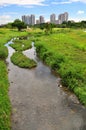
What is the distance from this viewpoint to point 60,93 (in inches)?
856

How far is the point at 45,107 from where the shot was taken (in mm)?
18312

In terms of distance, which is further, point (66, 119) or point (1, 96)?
point (1, 96)

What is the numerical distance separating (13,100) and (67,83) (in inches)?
231

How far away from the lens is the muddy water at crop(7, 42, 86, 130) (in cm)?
1565

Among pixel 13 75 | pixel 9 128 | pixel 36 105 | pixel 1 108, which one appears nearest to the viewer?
pixel 9 128

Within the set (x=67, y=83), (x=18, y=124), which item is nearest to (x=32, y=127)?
(x=18, y=124)

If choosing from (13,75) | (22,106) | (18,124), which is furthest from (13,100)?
(13,75)

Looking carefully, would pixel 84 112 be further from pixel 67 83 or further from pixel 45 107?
pixel 67 83

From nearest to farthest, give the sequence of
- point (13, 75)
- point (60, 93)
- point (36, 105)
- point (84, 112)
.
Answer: point (84, 112) → point (36, 105) → point (60, 93) → point (13, 75)

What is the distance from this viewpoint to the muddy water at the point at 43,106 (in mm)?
15648

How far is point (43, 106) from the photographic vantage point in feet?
60.7

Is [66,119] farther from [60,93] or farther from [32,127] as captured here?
[60,93]

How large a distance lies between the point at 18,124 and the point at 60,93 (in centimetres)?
710

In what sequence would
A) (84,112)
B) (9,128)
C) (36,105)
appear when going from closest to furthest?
(9,128) < (84,112) < (36,105)
